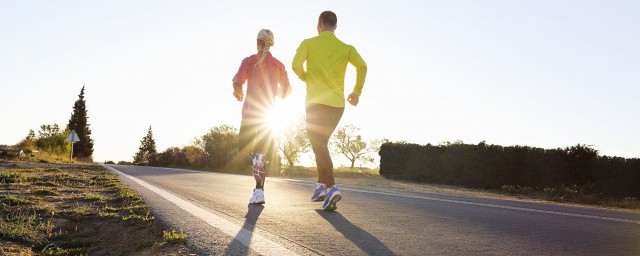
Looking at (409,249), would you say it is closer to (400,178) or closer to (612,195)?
(612,195)

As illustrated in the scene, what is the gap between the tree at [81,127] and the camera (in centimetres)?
8375

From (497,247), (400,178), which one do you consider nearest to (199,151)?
(400,178)

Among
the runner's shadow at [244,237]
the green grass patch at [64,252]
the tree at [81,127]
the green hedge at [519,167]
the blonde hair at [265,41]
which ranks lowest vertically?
the green grass patch at [64,252]

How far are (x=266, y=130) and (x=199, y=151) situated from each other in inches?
1699

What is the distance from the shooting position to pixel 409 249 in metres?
3.11

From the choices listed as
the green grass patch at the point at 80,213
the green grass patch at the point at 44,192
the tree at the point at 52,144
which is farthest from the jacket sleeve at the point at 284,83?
the tree at the point at 52,144

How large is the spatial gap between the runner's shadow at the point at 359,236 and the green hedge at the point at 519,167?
764 inches

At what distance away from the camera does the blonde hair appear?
19.8ft

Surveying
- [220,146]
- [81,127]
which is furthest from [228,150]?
[81,127]

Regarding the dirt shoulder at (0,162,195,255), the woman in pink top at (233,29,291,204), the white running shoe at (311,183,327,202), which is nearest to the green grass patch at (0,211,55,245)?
the dirt shoulder at (0,162,195,255)

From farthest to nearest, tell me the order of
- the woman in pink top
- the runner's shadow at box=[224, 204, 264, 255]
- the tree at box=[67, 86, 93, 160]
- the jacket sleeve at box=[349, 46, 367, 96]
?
1. the tree at box=[67, 86, 93, 160]
2. the woman in pink top
3. the jacket sleeve at box=[349, 46, 367, 96]
4. the runner's shadow at box=[224, 204, 264, 255]

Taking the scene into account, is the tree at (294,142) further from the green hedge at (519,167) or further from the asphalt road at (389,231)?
the asphalt road at (389,231)

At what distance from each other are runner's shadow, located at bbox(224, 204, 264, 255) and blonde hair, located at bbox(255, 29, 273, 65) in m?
2.03

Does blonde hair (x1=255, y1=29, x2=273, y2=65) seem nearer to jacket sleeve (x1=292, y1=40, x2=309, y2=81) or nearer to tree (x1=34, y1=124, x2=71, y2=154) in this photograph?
jacket sleeve (x1=292, y1=40, x2=309, y2=81)
